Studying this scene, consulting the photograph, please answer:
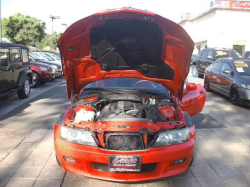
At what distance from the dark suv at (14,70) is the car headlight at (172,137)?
17.4 feet

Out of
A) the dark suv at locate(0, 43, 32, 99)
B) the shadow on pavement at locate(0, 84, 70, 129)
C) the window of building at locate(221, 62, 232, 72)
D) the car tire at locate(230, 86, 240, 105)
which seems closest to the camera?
the shadow on pavement at locate(0, 84, 70, 129)

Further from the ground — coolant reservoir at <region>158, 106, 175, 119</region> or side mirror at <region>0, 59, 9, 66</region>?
side mirror at <region>0, 59, 9, 66</region>

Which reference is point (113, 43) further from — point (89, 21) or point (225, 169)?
point (225, 169)

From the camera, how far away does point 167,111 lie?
348 cm

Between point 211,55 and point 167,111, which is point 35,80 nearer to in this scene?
point 167,111

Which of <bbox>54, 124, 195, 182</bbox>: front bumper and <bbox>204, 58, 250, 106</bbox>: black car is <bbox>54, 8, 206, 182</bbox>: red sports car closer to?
<bbox>54, 124, 195, 182</bbox>: front bumper

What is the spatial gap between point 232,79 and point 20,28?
3012 centimetres

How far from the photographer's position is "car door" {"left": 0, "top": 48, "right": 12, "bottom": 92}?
6504 millimetres

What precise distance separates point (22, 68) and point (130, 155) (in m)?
6.63

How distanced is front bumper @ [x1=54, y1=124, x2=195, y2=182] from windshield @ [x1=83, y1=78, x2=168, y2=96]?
1.18 meters

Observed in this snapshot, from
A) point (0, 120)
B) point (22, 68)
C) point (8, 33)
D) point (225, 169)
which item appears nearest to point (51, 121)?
point (0, 120)

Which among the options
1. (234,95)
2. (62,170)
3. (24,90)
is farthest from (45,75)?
(62,170)

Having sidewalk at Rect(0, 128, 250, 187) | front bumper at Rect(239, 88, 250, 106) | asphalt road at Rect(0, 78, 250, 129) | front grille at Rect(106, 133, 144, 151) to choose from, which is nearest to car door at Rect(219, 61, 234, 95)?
asphalt road at Rect(0, 78, 250, 129)

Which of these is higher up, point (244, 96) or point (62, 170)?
point (244, 96)
